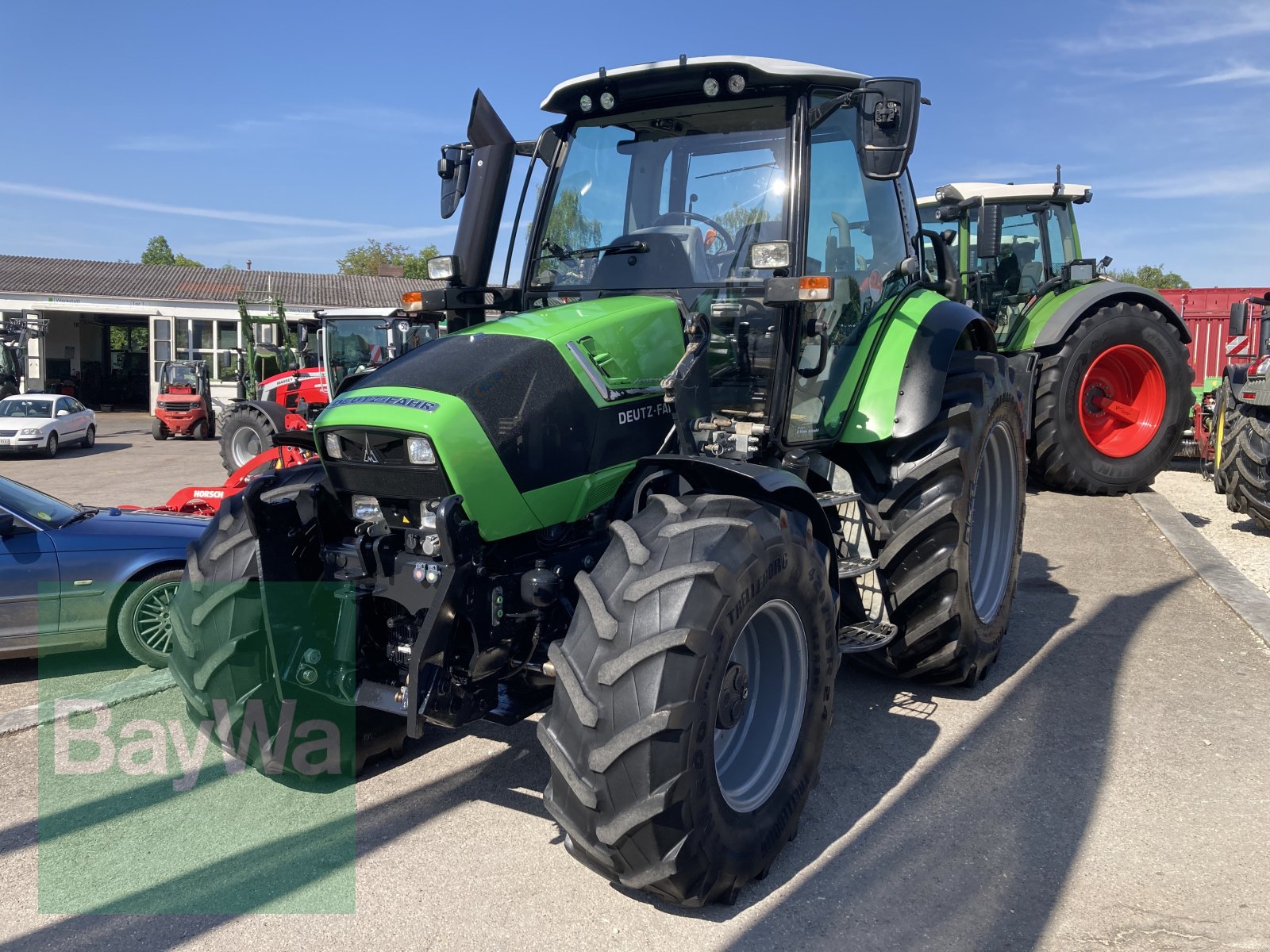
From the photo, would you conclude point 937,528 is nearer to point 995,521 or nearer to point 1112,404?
point 995,521

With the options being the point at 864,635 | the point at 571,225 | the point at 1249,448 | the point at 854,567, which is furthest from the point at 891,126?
the point at 1249,448

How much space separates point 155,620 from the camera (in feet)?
19.0

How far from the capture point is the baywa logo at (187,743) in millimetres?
3770

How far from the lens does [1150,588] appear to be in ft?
23.0

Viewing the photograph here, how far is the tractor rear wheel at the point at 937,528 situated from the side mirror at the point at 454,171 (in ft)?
7.43

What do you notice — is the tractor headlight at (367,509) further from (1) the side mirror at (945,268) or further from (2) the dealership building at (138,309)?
(2) the dealership building at (138,309)

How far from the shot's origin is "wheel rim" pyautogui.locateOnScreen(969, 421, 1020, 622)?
217 inches

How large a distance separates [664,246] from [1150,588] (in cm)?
474

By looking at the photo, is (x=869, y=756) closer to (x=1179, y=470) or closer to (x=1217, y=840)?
(x=1217, y=840)

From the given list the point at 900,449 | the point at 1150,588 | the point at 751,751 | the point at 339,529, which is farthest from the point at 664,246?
the point at 1150,588

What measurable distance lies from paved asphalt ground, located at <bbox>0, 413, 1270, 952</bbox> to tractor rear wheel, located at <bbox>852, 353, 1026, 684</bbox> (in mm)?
277

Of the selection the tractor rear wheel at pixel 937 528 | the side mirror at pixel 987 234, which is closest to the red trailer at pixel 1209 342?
the side mirror at pixel 987 234

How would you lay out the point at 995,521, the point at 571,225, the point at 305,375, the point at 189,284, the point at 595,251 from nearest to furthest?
the point at 595,251 < the point at 571,225 < the point at 995,521 < the point at 305,375 < the point at 189,284

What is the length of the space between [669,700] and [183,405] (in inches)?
888
